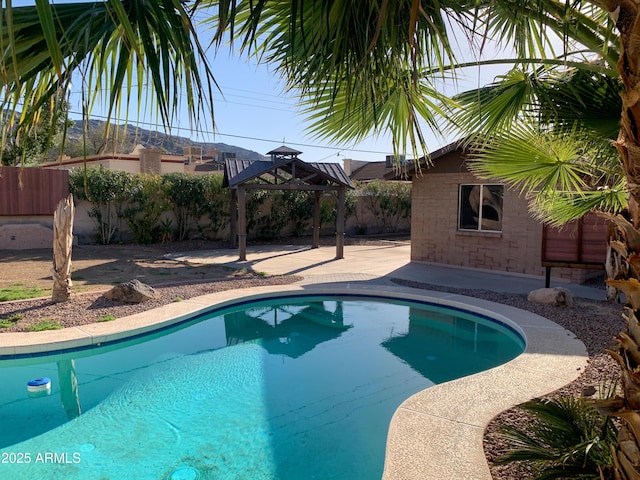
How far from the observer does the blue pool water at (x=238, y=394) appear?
439 centimetres

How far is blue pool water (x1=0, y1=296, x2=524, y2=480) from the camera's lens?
4395mm

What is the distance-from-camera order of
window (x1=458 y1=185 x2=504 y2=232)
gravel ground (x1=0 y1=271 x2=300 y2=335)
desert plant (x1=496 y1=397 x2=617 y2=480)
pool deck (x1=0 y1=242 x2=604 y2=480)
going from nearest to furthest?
1. desert plant (x1=496 y1=397 x2=617 y2=480)
2. pool deck (x1=0 y1=242 x2=604 y2=480)
3. gravel ground (x1=0 y1=271 x2=300 y2=335)
4. window (x1=458 y1=185 x2=504 y2=232)

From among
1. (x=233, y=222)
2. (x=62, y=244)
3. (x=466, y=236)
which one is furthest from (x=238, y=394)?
(x=233, y=222)

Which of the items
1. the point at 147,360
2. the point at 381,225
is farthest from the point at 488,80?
the point at 381,225

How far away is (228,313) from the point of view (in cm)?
944

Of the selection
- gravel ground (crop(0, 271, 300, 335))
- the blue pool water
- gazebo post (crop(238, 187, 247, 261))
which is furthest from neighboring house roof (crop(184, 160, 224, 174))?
the blue pool water

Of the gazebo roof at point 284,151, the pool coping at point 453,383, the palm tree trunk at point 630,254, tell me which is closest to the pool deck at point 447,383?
the pool coping at point 453,383

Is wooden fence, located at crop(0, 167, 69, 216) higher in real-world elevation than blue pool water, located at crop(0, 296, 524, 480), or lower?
higher

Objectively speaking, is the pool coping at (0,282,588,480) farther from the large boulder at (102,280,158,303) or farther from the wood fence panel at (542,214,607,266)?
the wood fence panel at (542,214,607,266)

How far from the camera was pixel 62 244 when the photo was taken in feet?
27.3

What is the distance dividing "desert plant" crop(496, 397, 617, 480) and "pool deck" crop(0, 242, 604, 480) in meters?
0.61

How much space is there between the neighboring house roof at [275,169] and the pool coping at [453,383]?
218 inches

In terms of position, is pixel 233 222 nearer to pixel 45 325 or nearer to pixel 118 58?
pixel 45 325

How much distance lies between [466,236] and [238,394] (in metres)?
9.32
